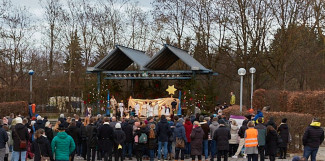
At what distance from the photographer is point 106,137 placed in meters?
14.4

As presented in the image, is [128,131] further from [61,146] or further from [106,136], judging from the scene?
[61,146]

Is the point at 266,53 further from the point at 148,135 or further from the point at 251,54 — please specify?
the point at 148,135

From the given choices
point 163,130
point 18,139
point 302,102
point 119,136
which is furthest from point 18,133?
point 302,102

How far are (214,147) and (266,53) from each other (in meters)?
20.0

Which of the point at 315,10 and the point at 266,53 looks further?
the point at 266,53

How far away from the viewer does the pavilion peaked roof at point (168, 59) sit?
2870cm

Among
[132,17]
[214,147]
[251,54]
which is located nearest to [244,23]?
[251,54]

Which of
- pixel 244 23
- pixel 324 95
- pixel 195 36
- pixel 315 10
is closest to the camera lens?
pixel 324 95

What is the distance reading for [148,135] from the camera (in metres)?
15.1

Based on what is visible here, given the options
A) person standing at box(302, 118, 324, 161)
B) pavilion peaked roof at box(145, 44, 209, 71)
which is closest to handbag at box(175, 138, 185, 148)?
person standing at box(302, 118, 324, 161)

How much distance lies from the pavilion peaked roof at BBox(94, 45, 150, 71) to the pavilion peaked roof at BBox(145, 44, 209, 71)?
0.63 m

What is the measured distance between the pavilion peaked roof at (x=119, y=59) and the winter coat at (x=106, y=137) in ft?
50.1

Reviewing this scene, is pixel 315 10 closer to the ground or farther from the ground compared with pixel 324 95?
farther from the ground

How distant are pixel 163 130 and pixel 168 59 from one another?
56.3ft
